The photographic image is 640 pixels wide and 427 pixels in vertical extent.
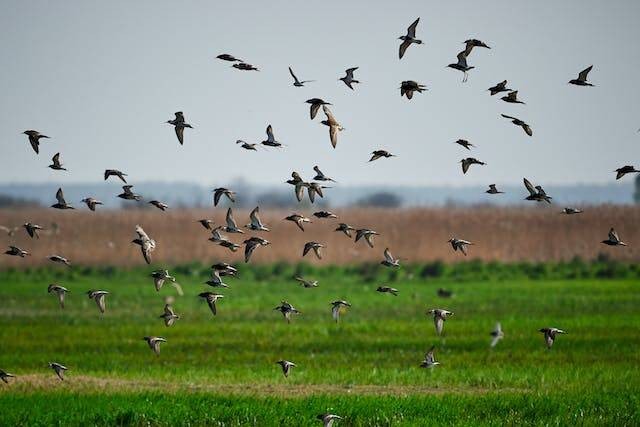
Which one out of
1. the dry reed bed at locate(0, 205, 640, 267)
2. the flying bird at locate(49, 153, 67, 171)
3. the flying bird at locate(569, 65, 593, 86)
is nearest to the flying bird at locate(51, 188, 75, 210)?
the flying bird at locate(49, 153, 67, 171)

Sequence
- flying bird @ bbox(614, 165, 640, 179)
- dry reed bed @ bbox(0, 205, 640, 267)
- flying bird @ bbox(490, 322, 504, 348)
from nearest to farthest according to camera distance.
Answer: flying bird @ bbox(614, 165, 640, 179)
flying bird @ bbox(490, 322, 504, 348)
dry reed bed @ bbox(0, 205, 640, 267)

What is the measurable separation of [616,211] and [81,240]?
24.9 meters

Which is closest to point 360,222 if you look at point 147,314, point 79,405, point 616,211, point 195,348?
point 616,211

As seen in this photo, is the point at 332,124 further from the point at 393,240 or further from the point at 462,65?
the point at 393,240

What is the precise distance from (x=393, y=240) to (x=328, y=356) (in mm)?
30117

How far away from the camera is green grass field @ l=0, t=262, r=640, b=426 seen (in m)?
20.3

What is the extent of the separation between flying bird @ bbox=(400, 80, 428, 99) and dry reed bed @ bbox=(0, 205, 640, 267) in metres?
32.0

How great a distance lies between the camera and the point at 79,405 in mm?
20734

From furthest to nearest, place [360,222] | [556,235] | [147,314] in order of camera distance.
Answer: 1. [360,222]
2. [556,235]
3. [147,314]

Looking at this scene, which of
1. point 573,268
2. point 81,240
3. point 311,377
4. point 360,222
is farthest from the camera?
point 360,222

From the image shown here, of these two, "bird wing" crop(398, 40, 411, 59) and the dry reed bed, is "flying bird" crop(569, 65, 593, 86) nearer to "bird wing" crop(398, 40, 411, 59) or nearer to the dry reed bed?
"bird wing" crop(398, 40, 411, 59)

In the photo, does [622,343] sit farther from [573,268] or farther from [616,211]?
[573,268]

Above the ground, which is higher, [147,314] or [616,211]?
[616,211]

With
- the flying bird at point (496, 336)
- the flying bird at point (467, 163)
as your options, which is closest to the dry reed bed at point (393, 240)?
the flying bird at point (496, 336)
